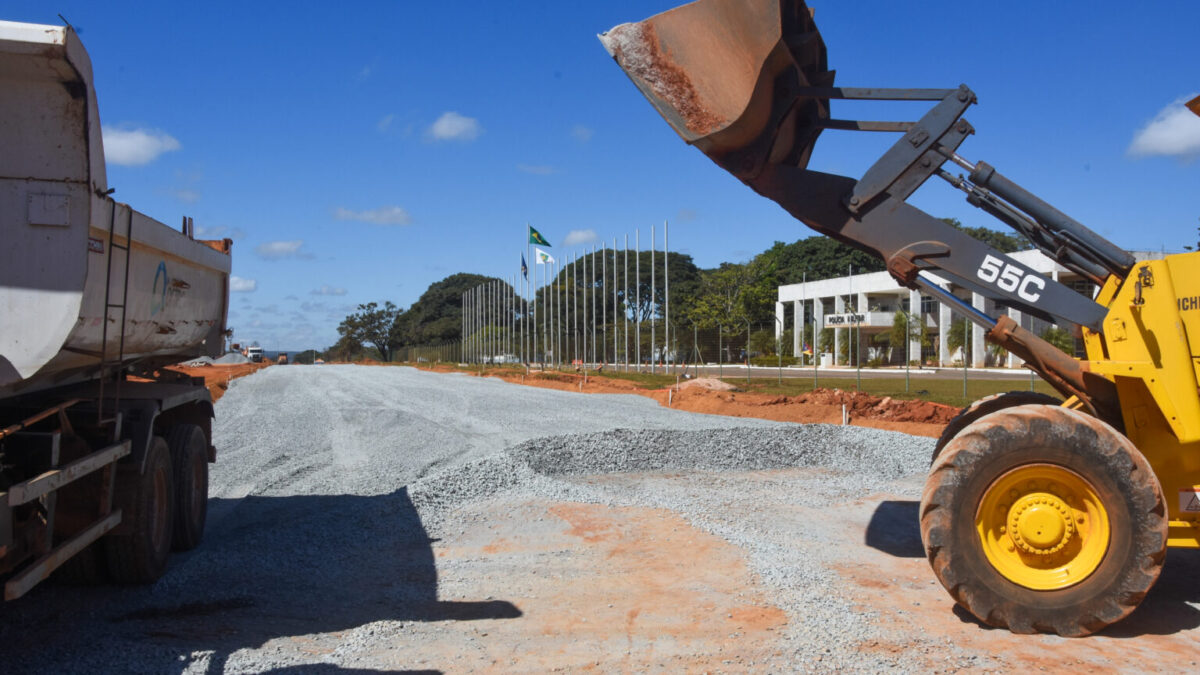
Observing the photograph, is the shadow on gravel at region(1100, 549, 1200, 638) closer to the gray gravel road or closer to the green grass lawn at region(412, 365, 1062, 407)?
the gray gravel road

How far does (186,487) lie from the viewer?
7441 mm

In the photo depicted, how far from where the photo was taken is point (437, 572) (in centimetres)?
698

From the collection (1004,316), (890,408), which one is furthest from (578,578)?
(890,408)

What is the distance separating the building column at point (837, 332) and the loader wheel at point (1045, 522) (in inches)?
1906

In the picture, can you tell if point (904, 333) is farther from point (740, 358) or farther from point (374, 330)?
point (374, 330)

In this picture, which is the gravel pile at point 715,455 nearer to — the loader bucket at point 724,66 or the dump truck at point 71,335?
the dump truck at point 71,335

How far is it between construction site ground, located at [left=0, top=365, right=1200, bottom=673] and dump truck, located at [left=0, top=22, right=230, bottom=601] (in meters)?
0.62

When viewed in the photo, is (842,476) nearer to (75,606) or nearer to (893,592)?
(893,592)

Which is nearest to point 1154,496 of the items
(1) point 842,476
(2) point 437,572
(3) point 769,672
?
(3) point 769,672

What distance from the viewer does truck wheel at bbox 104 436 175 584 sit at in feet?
20.2

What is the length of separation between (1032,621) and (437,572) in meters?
4.32

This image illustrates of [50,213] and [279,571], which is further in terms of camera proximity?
[279,571]

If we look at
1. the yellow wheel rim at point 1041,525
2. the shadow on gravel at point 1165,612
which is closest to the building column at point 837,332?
the shadow on gravel at point 1165,612

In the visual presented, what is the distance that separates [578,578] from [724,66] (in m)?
3.99
